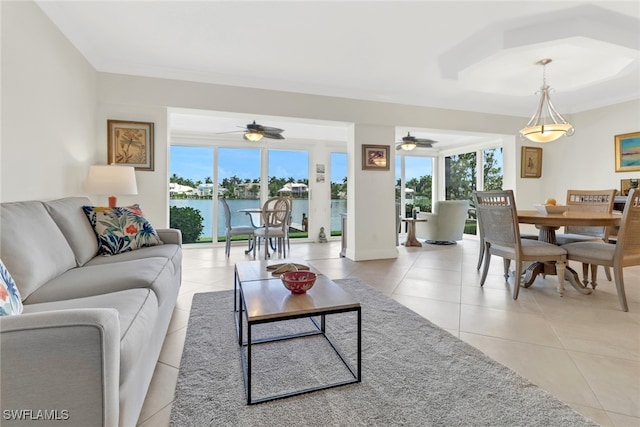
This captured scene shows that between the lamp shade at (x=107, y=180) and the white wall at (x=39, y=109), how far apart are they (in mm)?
164

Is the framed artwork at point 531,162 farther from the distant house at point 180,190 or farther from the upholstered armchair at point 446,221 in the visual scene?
the distant house at point 180,190

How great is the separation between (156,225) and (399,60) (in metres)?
3.46

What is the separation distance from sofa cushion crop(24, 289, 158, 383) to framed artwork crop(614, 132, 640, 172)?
6017 mm

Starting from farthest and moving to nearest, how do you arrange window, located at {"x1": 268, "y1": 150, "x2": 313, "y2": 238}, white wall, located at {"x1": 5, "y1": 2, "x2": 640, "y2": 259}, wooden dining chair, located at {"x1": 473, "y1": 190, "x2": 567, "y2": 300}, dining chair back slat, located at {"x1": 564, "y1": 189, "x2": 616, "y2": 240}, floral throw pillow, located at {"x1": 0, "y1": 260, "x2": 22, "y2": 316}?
window, located at {"x1": 268, "y1": 150, "x2": 313, "y2": 238}, dining chair back slat, located at {"x1": 564, "y1": 189, "x2": 616, "y2": 240}, wooden dining chair, located at {"x1": 473, "y1": 190, "x2": 567, "y2": 300}, white wall, located at {"x1": 5, "y1": 2, "x2": 640, "y2": 259}, floral throw pillow, located at {"x1": 0, "y1": 260, "x2": 22, "y2": 316}

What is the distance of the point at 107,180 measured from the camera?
2.96m

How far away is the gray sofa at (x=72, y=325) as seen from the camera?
82 cm

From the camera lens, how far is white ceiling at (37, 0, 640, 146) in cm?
249

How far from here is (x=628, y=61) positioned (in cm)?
333

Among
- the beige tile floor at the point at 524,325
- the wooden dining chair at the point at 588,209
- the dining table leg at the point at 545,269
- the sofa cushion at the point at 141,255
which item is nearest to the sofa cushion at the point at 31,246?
the sofa cushion at the point at 141,255

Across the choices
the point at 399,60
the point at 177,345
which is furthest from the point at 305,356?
the point at 399,60

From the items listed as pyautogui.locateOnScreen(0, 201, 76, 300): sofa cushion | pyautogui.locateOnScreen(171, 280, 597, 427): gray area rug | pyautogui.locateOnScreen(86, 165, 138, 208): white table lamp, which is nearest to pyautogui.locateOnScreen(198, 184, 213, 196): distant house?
pyautogui.locateOnScreen(86, 165, 138, 208): white table lamp

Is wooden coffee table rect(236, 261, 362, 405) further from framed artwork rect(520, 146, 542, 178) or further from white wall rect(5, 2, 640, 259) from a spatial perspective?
framed artwork rect(520, 146, 542, 178)

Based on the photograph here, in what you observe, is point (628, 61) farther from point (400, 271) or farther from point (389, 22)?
point (400, 271)

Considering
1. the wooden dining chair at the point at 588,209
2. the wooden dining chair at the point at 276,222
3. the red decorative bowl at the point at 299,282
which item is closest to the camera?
the red decorative bowl at the point at 299,282
